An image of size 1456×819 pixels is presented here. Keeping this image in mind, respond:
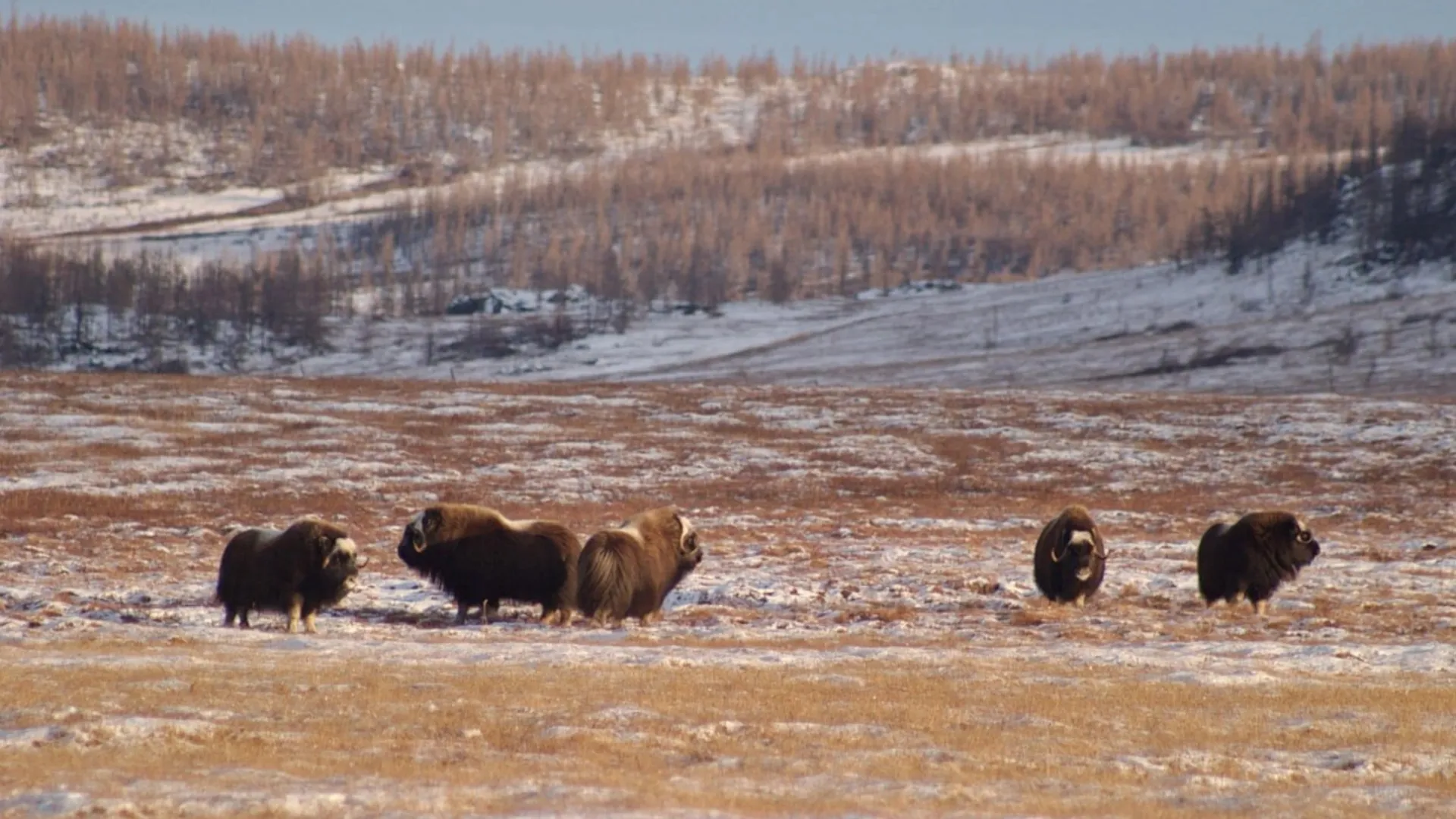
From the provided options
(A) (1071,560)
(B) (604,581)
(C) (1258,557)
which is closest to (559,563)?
(B) (604,581)

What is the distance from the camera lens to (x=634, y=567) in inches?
891

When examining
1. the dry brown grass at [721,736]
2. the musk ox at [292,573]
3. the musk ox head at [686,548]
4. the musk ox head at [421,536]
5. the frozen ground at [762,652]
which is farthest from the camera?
the musk ox head at [686,548]

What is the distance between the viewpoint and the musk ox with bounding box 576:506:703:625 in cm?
2241

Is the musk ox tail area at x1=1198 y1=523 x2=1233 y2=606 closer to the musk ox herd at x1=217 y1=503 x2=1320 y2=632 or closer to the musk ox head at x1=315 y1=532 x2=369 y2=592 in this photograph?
the musk ox herd at x1=217 y1=503 x2=1320 y2=632

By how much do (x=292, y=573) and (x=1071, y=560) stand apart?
38.8 feet

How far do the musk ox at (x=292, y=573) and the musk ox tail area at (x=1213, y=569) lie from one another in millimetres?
13417

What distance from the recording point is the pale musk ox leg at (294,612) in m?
21.0

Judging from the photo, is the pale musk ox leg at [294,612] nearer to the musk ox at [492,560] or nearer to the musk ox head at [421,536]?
the musk ox head at [421,536]

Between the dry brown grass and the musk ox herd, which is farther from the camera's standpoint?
the musk ox herd

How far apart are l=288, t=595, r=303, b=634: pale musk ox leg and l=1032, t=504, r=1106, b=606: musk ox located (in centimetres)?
1155

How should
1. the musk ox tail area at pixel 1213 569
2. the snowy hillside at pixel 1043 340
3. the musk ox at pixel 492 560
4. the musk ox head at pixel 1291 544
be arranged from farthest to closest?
the snowy hillside at pixel 1043 340, the musk ox tail area at pixel 1213 569, the musk ox head at pixel 1291 544, the musk ox at pixel 492 560

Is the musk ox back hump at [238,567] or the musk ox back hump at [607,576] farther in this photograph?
the musk ox back hump at [607,576]

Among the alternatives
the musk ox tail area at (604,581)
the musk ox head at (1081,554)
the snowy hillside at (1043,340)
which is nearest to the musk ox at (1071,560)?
the musk ox head at (1081,554)

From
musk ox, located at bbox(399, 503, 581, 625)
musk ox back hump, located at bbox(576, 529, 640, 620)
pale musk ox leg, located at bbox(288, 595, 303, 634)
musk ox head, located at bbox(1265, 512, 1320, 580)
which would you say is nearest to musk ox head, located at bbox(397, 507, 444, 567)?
musk ox, located at bbox(399, 503, 581, 625)
